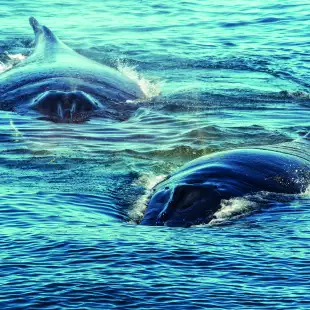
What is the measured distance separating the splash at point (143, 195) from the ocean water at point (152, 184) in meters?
0.03

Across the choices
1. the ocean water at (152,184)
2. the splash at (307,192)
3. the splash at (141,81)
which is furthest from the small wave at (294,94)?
the splash at (307,192)

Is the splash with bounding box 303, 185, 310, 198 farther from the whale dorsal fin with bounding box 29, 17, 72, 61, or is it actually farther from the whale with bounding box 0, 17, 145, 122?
the whale dorsal fin with bounding box 29, 17, 72, 61

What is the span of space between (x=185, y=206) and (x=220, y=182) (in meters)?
0.84

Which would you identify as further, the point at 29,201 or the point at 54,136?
the point at 54,136

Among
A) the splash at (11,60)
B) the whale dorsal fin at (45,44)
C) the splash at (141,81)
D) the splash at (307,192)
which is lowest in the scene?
the splash at (307,192)

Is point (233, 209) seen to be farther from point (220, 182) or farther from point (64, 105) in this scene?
point (64, 105)

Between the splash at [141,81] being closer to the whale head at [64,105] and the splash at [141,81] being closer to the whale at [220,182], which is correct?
the whale head at [64,105]

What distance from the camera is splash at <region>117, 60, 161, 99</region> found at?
22484 millimetres

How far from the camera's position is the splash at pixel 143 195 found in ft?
41.7

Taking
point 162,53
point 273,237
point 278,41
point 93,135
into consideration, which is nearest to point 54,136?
point 93,135

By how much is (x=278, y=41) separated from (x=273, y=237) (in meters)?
19.8

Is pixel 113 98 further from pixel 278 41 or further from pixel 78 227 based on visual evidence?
pixel 278 41

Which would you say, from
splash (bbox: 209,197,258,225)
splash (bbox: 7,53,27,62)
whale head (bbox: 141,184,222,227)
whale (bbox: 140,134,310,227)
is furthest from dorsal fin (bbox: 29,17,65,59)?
splash (bbox: 209,197,258,225)

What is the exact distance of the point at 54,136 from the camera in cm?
1769
